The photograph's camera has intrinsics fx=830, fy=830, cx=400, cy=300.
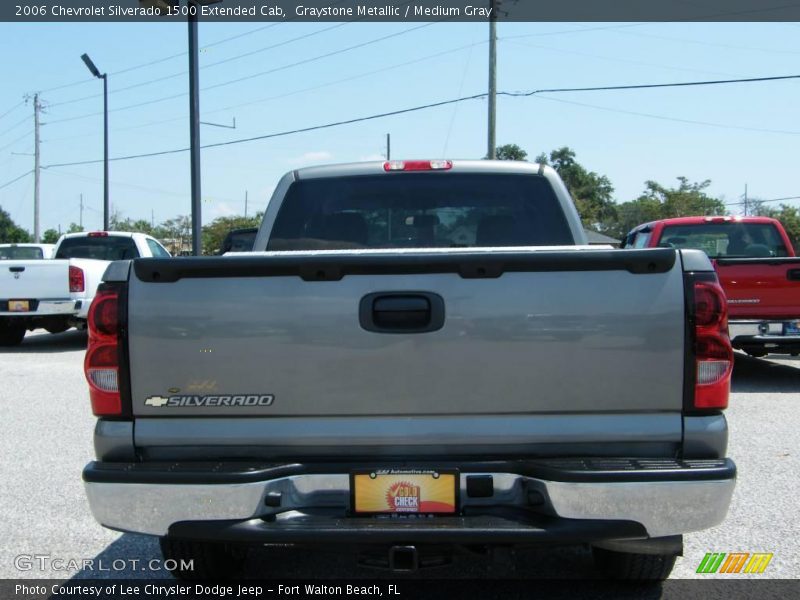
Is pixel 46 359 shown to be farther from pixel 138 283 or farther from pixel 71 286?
pixel 138 283

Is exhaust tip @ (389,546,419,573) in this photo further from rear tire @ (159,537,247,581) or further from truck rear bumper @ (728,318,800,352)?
truck rear bumper @ (728,318,800,352)

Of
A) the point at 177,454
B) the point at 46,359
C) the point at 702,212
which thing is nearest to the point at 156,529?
the point at 177,454

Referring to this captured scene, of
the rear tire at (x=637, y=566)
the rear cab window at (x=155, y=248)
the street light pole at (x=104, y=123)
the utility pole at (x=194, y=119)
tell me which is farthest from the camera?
the street light pole at (x=104, y=123)

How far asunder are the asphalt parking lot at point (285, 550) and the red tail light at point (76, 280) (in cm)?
428

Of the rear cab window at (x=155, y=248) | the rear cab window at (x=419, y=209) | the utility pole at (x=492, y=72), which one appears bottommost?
the rear cab window at (x=155, y=248)

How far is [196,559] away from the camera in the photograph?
371 centimetres

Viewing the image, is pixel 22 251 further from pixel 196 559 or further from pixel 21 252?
pixel 196 559

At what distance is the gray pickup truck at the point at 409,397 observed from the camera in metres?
2.96

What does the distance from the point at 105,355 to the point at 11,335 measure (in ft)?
43.4

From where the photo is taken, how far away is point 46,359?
13180mm

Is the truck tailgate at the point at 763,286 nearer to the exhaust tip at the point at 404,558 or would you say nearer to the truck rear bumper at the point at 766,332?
the truck rear bumper at the point at 766,332

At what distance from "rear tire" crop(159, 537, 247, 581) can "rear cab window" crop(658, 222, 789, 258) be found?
28.7ft

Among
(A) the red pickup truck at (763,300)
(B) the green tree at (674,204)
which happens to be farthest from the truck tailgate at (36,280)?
(B) the green tree at (674,204)

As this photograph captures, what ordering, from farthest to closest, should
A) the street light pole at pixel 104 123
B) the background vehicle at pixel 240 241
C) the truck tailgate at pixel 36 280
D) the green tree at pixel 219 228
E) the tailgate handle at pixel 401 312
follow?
the green tree at pixel 219 228, the street light pole at pixel 104 123, the truck tailgate at pixel 36 280, the background vehicle at pixel 240 241, the tailgate handle at pixel 401 312
